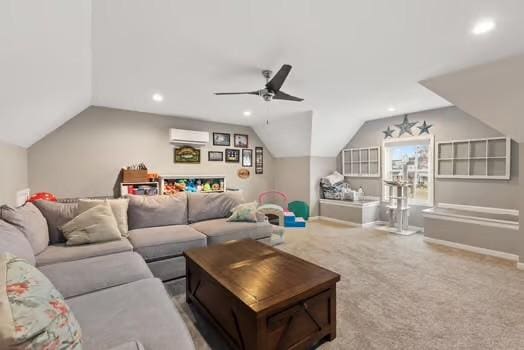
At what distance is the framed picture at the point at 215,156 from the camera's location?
18.9ft

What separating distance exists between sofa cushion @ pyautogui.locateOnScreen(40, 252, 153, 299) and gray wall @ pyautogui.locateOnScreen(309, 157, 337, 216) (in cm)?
445

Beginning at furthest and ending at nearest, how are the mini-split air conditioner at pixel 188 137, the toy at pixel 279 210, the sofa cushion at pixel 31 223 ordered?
the mini-split air conditioner at pixel 188 137
the toy at pixel 279 210
the sofa cushion at pixel 31 223

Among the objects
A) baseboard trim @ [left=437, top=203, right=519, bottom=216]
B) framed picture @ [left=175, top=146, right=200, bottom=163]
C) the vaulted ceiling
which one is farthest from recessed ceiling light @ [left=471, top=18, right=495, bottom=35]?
framed picture @ [left=175, top=146, right=200, bottom=163]

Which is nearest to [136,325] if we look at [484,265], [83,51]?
[83,51]

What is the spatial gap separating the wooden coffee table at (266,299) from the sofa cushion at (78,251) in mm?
795

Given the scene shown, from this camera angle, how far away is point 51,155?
4.09 metres

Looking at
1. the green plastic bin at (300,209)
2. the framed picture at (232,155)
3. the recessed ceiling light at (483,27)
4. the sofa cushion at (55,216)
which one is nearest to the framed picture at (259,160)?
the framed picture at (232,155)

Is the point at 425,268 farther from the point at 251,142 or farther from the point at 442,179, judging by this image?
the point at 251,142

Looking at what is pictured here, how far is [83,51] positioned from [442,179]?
564cm

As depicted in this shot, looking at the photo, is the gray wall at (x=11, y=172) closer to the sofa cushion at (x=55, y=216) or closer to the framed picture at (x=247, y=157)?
the sofa cushion at (x=55, y=216)

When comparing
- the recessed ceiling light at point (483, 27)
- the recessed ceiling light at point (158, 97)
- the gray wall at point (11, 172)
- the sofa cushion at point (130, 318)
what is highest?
the recessed ceiling light at point (483, 27)

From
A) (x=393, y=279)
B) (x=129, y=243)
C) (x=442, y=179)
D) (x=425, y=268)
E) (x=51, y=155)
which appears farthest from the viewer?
(x=442, y=179)

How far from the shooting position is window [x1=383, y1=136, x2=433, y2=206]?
15.5 ft

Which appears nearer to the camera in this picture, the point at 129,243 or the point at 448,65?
the point at 129,243
